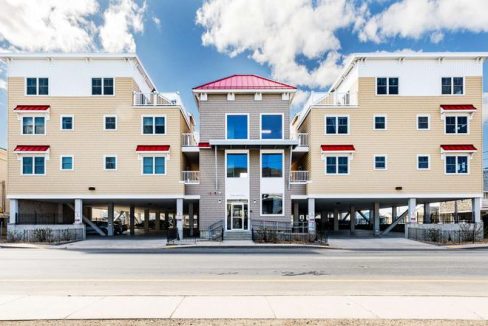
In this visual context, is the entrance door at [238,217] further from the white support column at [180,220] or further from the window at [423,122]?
the window at [423,122]

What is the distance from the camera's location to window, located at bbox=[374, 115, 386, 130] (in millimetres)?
32938

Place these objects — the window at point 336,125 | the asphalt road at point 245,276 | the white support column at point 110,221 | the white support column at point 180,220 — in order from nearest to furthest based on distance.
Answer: the asphalt road at point 245,276
the white support column at point 180,220
the window at point 336,125
the white support column at point 110,221

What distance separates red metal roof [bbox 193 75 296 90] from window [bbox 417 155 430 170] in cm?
1167

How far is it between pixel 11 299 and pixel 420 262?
14.8 meters

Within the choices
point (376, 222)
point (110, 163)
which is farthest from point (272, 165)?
point (110, 163)

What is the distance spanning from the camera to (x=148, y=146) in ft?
106

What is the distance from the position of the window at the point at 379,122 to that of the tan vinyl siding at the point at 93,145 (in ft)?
52.2

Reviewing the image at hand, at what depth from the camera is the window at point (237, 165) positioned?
32.8m

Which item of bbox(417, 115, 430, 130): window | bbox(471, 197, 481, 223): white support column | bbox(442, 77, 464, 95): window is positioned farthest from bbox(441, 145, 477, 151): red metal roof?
bbox(442, 77, 464, 95): window

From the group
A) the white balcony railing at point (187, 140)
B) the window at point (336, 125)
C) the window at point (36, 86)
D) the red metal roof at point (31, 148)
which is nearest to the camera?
the red metal roof at point (31, 148)

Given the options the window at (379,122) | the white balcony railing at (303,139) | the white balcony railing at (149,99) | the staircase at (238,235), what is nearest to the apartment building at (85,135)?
the white balcony railing at (149,99)

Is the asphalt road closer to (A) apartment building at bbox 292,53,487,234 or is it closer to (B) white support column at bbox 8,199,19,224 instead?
(A) apartment building at bbox 292,53,487,234

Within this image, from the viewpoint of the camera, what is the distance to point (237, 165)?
108 feet

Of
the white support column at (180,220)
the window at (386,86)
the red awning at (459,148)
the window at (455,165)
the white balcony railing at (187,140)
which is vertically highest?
the window at (386,86)
